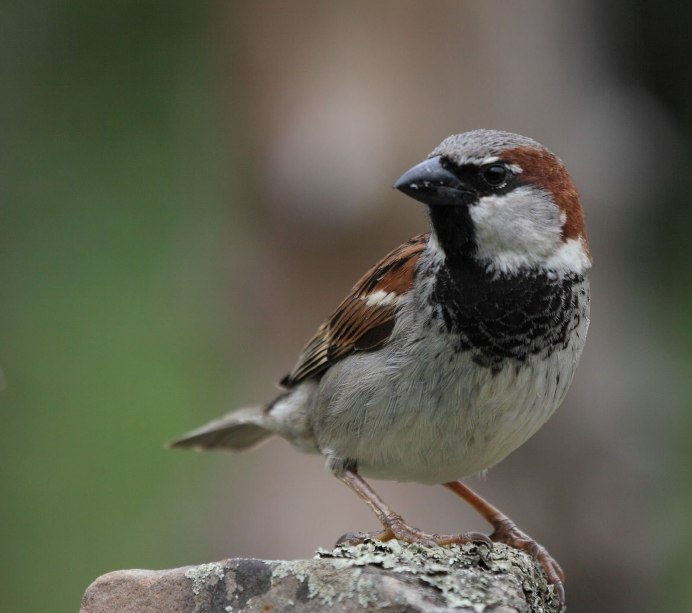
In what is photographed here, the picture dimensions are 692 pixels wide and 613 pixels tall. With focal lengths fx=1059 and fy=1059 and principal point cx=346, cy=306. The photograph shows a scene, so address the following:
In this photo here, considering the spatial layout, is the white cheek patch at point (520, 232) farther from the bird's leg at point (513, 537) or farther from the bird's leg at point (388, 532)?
the bird's leg at point (513, 537)

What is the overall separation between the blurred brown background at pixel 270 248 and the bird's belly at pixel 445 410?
1.54 m

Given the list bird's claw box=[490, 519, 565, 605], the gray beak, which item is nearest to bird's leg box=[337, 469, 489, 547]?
bird's claw box=[490, 519, 565, 605]

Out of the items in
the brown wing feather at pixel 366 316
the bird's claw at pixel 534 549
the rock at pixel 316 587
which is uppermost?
the brown wing feather at pixel 366 316

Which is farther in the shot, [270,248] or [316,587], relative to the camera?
[270,248]

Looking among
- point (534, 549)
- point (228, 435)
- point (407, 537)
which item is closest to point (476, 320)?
point (407, 537)

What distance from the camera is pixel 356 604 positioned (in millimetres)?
1991

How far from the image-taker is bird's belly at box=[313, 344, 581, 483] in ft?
8.38

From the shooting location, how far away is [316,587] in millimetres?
2035

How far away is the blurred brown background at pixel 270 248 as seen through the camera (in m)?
4.59

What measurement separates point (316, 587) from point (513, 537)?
105 centimetres

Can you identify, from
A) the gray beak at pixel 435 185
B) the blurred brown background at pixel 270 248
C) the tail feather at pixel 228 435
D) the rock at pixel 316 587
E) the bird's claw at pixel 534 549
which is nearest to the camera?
the rock at pixel 316 587

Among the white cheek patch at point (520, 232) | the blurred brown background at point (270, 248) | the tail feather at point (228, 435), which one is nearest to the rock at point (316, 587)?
the white cheek patch at point (520, 232)

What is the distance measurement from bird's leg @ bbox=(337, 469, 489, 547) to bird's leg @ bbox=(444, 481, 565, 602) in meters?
0.28

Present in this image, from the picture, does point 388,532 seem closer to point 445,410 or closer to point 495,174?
point 445,410
